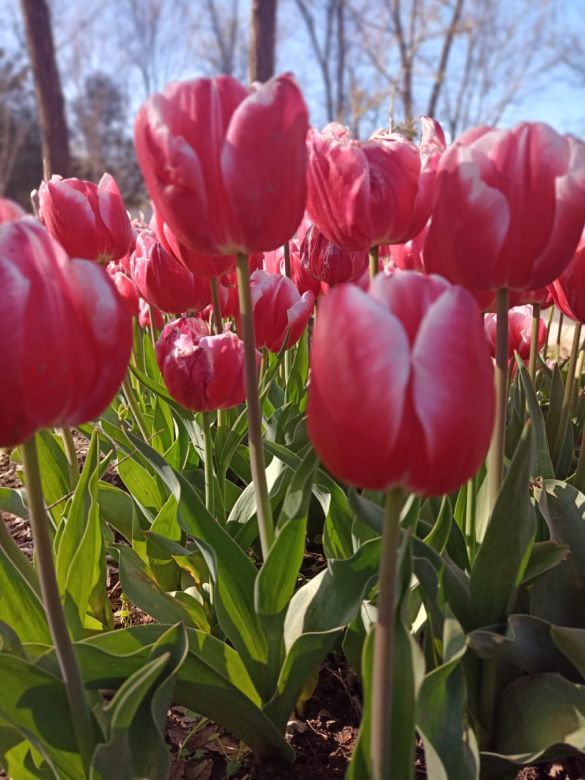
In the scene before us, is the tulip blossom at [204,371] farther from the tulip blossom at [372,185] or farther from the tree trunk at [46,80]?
the tree trunk at [46,80]

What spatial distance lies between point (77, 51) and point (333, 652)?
2528 cm

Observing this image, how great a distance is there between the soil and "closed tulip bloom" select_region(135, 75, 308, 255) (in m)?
0.49

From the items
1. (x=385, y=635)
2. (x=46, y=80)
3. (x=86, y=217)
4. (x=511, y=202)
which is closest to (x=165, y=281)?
(x=86, y=217)

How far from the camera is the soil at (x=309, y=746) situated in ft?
3.09

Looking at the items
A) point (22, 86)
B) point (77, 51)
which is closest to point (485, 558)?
point (77, 51)

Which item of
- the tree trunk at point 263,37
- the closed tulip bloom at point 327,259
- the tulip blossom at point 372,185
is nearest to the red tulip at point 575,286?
the tulip blossom at point 372,185

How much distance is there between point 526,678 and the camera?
2.80 ft

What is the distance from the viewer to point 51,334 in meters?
0.52

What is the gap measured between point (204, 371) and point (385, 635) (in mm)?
634

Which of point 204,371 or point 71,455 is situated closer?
point 204,371

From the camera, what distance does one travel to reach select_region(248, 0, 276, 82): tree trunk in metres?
7.16

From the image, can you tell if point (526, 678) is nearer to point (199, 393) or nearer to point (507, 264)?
point (507, 264)

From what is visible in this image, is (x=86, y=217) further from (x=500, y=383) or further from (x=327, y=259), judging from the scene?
(x=500, y=383)

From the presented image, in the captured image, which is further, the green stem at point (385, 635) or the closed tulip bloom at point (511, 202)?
the closed tulip bloom at point (511, 202)
